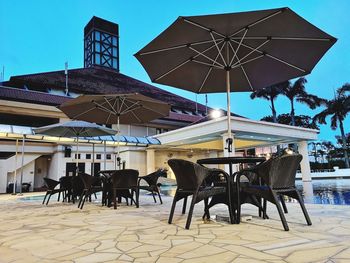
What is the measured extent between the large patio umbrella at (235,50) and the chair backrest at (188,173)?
0.99m

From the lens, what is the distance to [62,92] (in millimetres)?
19734

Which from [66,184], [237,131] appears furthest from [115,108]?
[237,131]

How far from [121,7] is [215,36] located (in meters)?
116

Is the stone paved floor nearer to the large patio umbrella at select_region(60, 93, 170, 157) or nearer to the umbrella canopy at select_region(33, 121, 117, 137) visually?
the large patio umbrella at select_region(60, 93, 170, 157)

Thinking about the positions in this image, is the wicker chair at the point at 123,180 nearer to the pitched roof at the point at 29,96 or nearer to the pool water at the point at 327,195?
the pool water at the point at 327,195

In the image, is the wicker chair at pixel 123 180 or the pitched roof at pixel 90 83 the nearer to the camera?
the wicker chair at pixel 123 180

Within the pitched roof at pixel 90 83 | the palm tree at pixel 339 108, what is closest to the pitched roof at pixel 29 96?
the pitched roof at pixel 90 83

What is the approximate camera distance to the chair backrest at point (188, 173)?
327 centimetres

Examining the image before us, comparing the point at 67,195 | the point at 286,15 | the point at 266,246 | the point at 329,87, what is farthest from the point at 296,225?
the point at 329,87

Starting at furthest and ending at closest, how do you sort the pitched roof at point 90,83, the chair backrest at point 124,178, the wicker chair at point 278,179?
1. the pitched roof at point 90,83
2. the chair backrest at point 124,178
3. the wicker chair at point 278,179

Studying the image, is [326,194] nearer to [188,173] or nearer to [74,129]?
[188,173]

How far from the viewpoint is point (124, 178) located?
5.50m

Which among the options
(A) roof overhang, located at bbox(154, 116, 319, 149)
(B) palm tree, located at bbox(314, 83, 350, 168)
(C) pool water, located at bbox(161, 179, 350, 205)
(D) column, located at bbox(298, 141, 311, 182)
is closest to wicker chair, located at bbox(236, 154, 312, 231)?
(C) pool water, located at bbox(161, 179, 350, 205)

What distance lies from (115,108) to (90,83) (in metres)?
16.9
